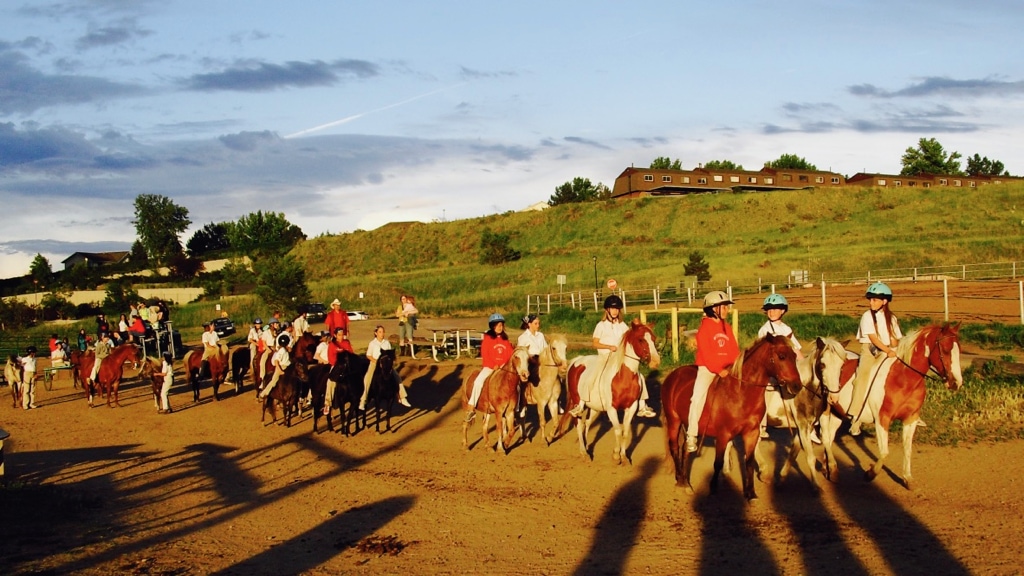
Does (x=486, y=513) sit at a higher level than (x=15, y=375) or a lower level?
lower

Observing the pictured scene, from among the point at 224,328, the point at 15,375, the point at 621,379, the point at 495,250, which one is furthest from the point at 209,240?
the point at 621,379

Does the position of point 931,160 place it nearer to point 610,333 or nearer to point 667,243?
point 667,243

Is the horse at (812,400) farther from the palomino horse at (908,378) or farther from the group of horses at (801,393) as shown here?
the palomino horse at (908,378)

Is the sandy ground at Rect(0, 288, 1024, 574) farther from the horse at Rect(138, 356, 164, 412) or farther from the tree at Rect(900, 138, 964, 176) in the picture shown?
the tree at Rect(900, 138, 964, 176)

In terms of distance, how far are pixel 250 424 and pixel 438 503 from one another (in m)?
10.1

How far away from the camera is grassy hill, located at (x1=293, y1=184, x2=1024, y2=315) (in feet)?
190

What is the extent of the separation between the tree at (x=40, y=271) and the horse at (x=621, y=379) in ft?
292

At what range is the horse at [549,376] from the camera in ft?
47.9

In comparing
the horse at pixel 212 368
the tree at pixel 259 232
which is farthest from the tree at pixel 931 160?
the horse at pixel 212 368

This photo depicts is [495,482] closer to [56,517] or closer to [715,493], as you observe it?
[715,493]

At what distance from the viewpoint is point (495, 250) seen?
264ft

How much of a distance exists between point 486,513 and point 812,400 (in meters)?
4.20

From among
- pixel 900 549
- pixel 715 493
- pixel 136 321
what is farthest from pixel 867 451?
pixel 136 321

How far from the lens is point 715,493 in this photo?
1061 centimetres
